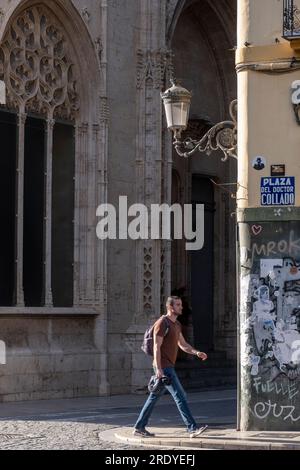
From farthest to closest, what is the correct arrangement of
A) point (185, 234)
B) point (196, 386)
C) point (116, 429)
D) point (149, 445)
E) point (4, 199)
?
point (185, 234)
point (196, 386)
point (4, 199)
point (116, 429)
point (149, 445)

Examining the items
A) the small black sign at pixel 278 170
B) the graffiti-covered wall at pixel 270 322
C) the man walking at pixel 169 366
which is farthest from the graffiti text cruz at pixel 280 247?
the man walking at pixel 169 366

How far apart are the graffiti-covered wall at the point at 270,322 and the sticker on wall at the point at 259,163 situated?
21.9 inches

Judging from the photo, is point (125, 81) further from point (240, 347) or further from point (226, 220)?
point (240, 347)

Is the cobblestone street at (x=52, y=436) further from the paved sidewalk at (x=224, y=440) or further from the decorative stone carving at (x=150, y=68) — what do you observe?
the decorative stone carving at (x=150, y=68)

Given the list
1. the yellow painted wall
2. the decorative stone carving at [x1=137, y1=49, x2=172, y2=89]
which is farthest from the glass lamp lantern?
the decorative stone carving at [x1=137, y1=49, x2=172, y2=89]

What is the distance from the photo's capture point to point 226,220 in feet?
100

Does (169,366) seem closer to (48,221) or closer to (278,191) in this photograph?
(278,191)

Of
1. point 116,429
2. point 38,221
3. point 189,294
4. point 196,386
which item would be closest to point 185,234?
point 189,294

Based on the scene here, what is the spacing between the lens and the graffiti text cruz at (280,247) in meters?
14.5

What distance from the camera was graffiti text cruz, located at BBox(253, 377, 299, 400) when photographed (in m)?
14.3

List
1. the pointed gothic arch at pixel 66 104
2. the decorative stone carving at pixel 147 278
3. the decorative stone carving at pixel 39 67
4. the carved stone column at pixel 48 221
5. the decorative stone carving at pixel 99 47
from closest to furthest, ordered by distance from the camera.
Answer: the decorative stone carving at pixel 39 67 < the pointed gothic arch at pixel 66 104 < the carved stone column at pixel 48 221 < the decorative stone carving at pixel 99 47 < the decorative stone carving at pixel 147 278

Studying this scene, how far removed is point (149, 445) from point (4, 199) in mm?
8987

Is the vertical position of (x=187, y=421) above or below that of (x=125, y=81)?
below

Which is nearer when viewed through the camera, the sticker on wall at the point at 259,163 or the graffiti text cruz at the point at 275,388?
the graffiti text cruz at the point at 275,388
